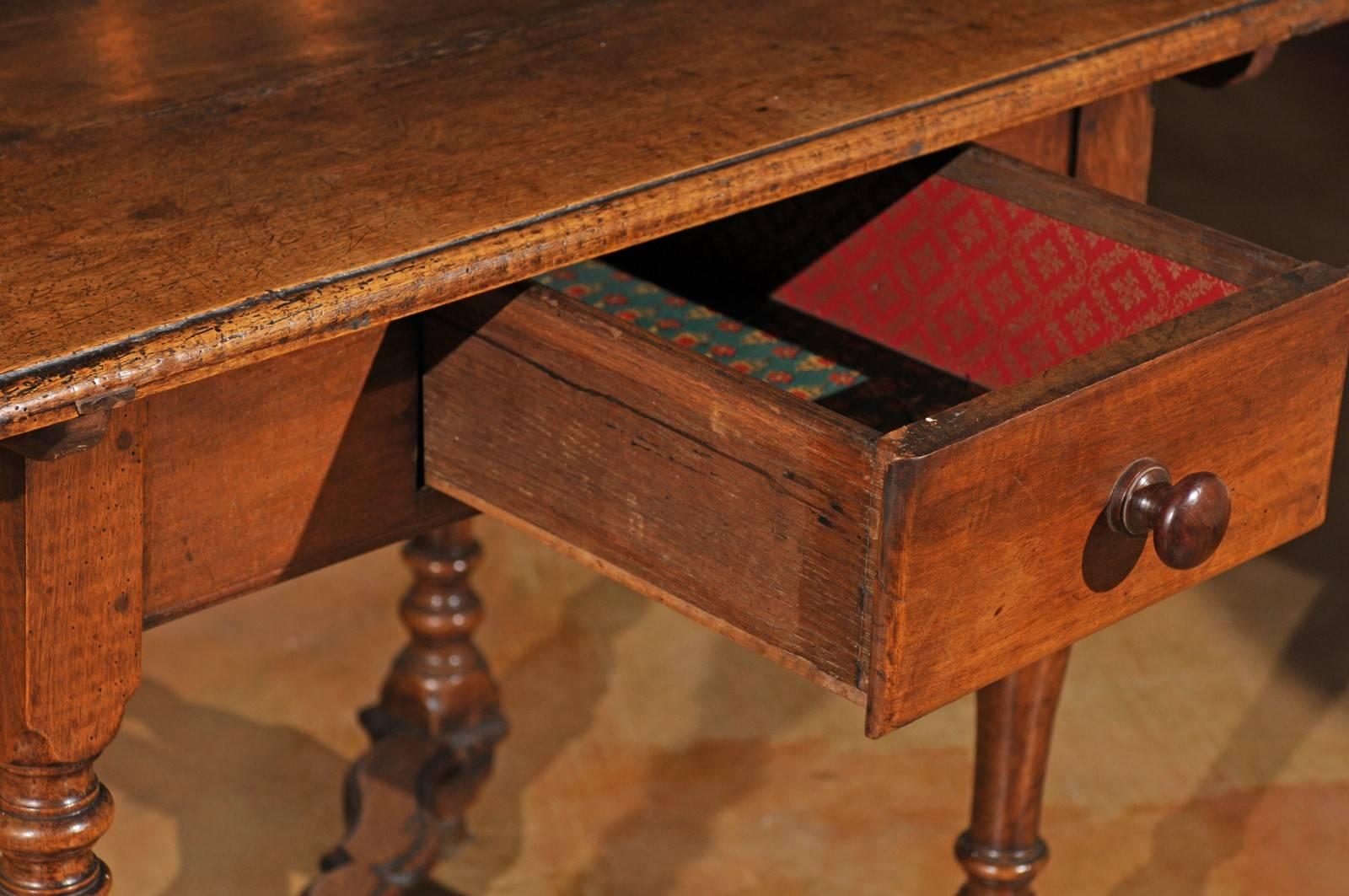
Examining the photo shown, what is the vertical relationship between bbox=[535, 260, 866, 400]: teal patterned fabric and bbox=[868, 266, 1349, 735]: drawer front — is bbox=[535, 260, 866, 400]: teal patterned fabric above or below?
below

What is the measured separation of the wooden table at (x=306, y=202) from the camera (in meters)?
0.91

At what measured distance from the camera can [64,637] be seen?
987 millimetres

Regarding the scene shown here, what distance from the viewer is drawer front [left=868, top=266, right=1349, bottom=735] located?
0.94 metres

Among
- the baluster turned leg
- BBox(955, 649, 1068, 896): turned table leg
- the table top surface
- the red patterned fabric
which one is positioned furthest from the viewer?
the baluster turned leg

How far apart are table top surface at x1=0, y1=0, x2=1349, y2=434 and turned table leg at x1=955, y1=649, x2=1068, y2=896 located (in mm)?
386

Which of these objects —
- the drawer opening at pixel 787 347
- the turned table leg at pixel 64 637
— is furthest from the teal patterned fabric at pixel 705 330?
the turned table leg at pixel 64 637

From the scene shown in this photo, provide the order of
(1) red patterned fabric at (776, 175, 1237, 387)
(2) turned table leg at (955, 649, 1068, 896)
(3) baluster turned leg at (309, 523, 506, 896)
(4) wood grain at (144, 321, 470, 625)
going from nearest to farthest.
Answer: (4) wood grain at (144, 321, 470, 625), (1) red patterned fabric at (776, 175, 1237, 387), (2) turned table leg at (955, 649, 1068, 896), (3) baluster turned leg at (309, 523, 506, 896)

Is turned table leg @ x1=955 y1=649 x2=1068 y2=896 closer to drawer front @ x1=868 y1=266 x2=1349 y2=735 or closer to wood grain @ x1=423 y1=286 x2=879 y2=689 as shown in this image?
drawer front @ x1=868 y1=266 x2=1349 y2=735

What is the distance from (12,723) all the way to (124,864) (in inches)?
35.2

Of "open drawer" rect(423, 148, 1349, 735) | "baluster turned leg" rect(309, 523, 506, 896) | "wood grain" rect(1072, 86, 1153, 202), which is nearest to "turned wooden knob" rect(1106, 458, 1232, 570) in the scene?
"open drawer" rect(423, 148, 1349, 735)

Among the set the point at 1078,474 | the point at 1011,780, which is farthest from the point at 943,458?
the point at 1011,780

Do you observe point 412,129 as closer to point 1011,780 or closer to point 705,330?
point 705,330

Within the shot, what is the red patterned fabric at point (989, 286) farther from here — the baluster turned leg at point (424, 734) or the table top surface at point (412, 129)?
the baluster turned leg at point (424, 734)

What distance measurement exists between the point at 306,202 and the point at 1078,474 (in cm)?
36
